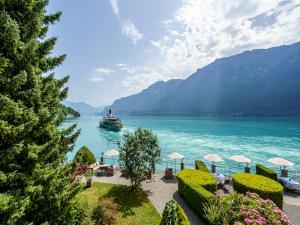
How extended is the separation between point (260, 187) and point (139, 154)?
10161mm

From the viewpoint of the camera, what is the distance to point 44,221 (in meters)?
8.34

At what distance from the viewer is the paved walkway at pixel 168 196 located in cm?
1444

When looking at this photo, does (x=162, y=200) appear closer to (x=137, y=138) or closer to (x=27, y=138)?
(x=137, y=138)

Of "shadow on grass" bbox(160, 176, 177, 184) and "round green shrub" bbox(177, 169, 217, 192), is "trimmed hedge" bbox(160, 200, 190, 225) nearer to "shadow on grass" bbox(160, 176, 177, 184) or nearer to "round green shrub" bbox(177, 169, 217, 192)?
"round green shrub" bbox(177, 169, 217, 192)

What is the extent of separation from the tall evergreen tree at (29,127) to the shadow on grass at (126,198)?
6049 mm

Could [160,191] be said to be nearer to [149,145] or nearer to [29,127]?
[149,145]

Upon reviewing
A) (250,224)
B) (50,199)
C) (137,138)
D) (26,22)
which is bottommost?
(250,224)

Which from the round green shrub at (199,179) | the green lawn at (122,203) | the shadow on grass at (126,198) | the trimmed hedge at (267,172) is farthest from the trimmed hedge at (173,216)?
the trimmed hedge at (267,172)

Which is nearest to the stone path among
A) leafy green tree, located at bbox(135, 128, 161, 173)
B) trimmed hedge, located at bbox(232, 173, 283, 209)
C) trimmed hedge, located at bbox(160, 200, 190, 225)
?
leafy green tree, located at bbox(135, 128, 161, 173)

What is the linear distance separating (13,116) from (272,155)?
5067cm

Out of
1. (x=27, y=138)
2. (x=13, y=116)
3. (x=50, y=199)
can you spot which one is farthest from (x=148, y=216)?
(x=13, y=116)

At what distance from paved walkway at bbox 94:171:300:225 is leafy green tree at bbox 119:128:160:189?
1955mm

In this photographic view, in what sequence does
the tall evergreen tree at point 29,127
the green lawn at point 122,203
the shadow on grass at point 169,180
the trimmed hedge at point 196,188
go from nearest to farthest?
the tall evergreen tree at point 29,127 → the green lawn at point 122,203 → the trimmed hedge at point 196,188 → the shadow on grass at point 169,180

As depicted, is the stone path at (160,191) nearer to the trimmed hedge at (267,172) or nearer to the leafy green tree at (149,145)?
the leafy green tree at (149,145)
